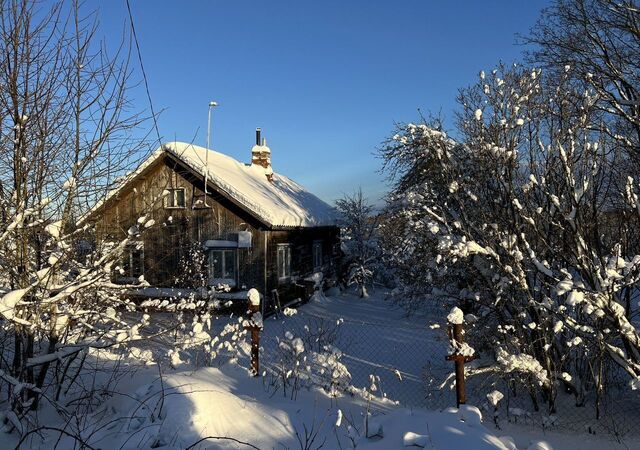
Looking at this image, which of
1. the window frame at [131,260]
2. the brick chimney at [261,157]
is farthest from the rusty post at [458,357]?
the brick chimney at [261,157]

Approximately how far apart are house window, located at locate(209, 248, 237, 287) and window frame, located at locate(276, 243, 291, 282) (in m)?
1.62

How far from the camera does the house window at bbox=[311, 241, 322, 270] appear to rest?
65.2 feet

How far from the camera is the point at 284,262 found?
16.2 metres

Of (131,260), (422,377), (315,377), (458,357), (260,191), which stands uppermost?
(260,191)

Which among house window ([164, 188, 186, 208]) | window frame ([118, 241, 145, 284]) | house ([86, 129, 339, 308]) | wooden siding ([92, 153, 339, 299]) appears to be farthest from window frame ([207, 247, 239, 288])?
window frame ([118, 241, 145, 284])

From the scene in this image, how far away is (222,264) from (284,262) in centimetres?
245

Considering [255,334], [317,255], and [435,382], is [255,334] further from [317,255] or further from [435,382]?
[317,255]

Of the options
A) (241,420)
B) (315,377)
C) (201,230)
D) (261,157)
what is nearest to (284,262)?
(201,230)

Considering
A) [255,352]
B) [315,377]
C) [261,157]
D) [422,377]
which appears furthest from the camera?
[261,157]

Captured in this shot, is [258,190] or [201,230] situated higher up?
[258,190]

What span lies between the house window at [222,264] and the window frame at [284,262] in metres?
1.62

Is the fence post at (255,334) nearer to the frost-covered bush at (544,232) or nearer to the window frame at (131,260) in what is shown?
the window frame at (131,260)

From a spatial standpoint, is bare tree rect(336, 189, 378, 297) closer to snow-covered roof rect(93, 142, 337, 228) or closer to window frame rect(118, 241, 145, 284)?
snow-covered roof rect(93, 142, 337, 228)

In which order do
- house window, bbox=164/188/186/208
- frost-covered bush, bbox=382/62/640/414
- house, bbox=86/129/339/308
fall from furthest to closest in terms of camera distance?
1. house window, bbox=164/188/186/208
2. house, bbox=86/129/339/308
3. frost-covered bush, bbox=382/62/640/414
